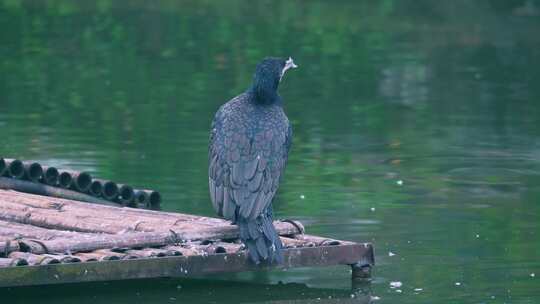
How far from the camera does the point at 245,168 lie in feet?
31.3

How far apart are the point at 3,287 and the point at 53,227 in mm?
1065

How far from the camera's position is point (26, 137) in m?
16.3

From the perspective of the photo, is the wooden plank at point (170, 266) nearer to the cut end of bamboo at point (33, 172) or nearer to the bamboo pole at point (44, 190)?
the bamboo pole at point (44, 190)

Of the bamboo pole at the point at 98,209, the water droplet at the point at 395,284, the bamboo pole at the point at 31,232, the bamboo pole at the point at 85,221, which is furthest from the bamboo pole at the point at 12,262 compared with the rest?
the water droplet at the point at 395,284

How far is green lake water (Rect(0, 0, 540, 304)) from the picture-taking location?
33.1 ft

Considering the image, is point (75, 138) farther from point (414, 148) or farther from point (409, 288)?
point (409, 288)

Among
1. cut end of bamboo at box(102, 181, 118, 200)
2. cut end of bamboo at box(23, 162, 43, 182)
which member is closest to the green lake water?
cut end of bamboo at box(102, 181, 118, 200)

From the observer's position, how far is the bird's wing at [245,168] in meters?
9.41

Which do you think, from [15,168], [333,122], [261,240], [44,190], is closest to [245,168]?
[261,240]

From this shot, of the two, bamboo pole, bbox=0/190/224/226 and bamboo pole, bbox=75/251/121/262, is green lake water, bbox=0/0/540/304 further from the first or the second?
bamboo pole, bbox=0/190/224/226

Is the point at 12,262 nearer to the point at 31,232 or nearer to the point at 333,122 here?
the point at 31,232

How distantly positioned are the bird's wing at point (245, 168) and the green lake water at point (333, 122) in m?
0.61

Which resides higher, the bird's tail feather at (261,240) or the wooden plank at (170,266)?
the bird's tail feather at (261,240)

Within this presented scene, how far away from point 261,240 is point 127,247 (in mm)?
857
